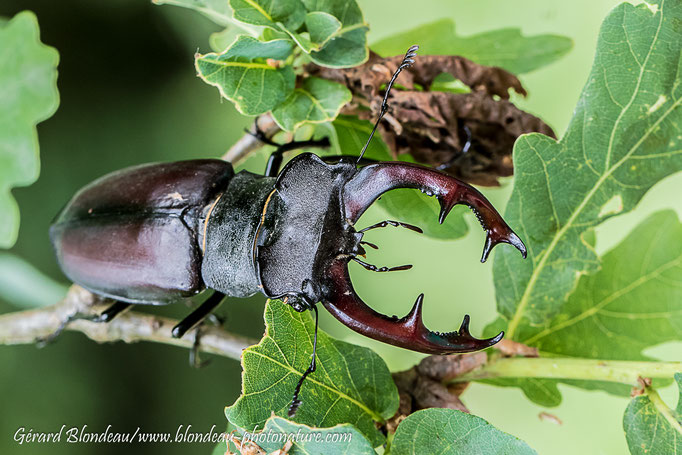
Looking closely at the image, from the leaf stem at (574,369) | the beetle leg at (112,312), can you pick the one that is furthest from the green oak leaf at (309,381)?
the beetle leg at (112,312)

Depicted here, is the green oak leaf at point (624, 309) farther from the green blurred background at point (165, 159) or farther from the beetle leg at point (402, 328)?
the green blurred background at point (165, 159)

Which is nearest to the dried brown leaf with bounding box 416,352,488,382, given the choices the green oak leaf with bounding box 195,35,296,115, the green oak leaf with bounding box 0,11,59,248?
the green oak leaf with bounding box 195,35,296,115

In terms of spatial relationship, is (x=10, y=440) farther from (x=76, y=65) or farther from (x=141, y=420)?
(x=76, y=65)

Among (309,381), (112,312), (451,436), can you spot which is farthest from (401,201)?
(112,312)

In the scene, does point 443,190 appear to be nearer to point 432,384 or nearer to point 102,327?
point 432,384

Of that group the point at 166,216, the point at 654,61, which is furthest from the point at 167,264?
the point at 654,61

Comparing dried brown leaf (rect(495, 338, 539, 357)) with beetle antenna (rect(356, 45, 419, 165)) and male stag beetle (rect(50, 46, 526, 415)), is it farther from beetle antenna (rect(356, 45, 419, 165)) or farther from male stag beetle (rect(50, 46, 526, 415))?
beetle antenna (rect(356, 45, 419, 165))
